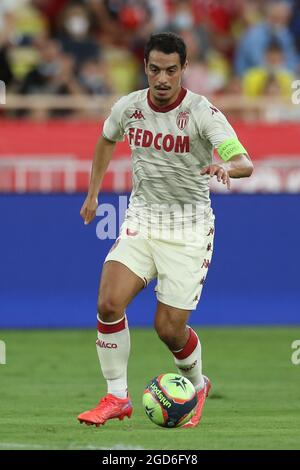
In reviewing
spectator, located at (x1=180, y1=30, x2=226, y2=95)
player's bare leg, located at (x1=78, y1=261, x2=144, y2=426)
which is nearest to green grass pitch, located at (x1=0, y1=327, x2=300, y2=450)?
player's bare leg, located at (x1=78, y1=261, x2=144, y2=426)

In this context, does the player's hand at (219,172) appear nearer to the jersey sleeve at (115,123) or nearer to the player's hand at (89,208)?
the jersey sleeve at (115,123)

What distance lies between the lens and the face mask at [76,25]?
789 inches

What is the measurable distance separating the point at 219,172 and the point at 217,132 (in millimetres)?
665

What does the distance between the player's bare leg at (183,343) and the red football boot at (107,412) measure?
43cm

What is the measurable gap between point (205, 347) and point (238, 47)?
7.74 metres

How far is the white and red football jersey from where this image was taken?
930 centimetres

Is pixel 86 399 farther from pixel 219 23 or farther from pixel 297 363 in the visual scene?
pixel 219 23

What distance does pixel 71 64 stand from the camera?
19.4 m

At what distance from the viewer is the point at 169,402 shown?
908 centimetres
